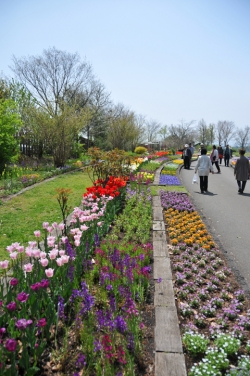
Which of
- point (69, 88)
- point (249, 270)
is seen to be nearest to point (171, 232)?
point (249, 270)

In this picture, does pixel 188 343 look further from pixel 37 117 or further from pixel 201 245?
pixel 37 117

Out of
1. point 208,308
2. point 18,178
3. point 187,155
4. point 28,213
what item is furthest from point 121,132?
point 208,308

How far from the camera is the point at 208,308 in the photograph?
362cm

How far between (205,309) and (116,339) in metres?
1.20

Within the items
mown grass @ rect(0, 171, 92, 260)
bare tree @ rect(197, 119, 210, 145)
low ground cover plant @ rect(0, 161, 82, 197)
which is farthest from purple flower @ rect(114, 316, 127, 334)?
bare tree @ rect(197, 119, 210, 145)

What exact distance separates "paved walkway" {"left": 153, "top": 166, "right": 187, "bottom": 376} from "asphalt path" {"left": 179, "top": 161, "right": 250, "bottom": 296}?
1082mm

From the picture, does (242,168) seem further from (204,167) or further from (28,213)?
(28,213)

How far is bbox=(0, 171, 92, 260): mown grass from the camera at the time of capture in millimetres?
6151

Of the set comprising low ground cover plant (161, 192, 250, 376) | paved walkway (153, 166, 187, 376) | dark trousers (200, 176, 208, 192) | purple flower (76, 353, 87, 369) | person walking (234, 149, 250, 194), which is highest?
person walking (234, 149, 250, 194)

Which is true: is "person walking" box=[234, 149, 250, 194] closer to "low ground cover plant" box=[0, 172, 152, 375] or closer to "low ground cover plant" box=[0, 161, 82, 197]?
"low ground cover plant" box=[0, 161, 82, 197]

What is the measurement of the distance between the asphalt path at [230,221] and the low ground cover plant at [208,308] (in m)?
0.22

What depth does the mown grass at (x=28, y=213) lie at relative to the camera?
20.2 feet

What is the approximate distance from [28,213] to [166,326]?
5913 millimetres

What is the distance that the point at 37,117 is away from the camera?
19.6 meters
